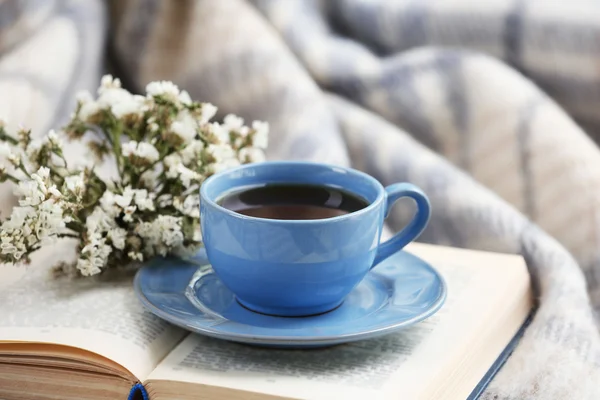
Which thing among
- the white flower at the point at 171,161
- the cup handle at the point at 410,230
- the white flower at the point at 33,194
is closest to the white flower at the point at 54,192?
the white flower at the point at 33,194

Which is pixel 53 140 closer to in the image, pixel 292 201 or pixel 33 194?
pixel 33 194

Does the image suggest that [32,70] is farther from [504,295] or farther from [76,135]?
[504,295]

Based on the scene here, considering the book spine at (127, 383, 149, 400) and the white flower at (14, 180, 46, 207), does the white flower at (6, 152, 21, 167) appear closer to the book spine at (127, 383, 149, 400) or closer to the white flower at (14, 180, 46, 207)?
the white flower at (14, 180, 46, 207)

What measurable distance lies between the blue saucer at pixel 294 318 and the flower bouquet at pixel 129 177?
0.12 feet

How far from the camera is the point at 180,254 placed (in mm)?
720

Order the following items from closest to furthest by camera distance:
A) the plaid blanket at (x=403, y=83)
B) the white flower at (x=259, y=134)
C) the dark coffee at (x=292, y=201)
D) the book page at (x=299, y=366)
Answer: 1. the book page at (x=299, y=366)
2. the dark coffee at (x=292, y=201)
3. the white flower at (x=259, y=134)
4. the plaid blanket at (x=403, y=83)

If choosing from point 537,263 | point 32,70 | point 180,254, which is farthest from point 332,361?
point 32,70

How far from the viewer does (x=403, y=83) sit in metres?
1.08

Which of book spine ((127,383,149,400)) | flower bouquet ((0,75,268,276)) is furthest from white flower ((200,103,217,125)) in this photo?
book spine ((127,383,149,400))

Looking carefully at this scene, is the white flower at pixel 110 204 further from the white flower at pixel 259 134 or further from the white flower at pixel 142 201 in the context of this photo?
the white flower at pixel 259 134

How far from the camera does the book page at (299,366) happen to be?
0.55 meters

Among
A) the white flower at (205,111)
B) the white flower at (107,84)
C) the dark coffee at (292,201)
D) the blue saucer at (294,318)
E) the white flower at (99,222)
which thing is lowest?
the blue saucer at (294,318)

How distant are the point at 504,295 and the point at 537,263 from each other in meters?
0.13

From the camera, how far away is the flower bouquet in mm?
667
